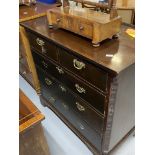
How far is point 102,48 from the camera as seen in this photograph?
3.25 ft

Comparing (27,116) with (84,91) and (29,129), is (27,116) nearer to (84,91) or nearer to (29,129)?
(29,129)

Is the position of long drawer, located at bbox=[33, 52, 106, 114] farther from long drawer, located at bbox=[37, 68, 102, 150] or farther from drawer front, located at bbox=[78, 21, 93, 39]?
drawer front, located at bbox=[78, 21, 93, 39]

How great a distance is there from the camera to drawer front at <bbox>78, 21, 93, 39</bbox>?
0.97m

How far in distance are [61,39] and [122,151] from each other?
3.31 ft

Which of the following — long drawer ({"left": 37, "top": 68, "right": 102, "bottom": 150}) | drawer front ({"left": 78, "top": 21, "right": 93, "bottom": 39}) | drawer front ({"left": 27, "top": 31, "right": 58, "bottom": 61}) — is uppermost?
drawer front ({"left": 78, "top": 21, "right": 93, "bottom": 39})

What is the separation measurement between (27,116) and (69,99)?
2.01ft

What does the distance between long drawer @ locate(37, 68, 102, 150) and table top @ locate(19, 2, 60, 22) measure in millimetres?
468

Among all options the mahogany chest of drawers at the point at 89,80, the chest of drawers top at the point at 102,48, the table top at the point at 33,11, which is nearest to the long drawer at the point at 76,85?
the mahogany chest of drawers at the point at 89,80

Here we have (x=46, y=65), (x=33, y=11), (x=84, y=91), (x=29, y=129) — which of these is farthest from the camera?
(x=33, y=11)

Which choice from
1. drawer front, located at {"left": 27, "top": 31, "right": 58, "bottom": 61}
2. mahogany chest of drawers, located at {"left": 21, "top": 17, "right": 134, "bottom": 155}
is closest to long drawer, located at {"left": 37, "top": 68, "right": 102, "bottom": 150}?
mahogany chest of drawers, located at {"left": 21, "top": 17, "right": 134, "bottom": 155}

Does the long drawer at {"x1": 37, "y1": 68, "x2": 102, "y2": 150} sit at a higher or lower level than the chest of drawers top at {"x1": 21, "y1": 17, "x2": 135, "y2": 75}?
lower

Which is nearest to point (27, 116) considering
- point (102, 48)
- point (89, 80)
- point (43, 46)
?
point (89, 80)
